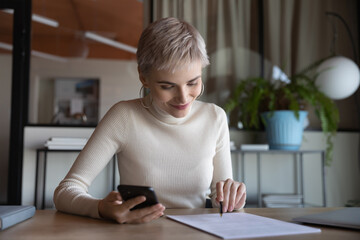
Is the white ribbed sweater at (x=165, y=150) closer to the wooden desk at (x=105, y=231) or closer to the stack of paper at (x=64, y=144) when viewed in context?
the wooden desk at (x=105, y=231)

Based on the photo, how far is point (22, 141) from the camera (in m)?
3.13

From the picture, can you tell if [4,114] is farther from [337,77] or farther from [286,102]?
[337,77]

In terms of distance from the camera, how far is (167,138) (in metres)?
1.45

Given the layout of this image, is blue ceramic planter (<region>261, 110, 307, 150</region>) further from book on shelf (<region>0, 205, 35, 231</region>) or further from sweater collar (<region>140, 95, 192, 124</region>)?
book on shelf (<region>0, 205, 35, 231</region>)

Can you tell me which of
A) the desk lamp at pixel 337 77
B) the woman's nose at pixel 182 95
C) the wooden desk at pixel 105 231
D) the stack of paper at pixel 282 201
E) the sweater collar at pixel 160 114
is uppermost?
the desk lamp at pixel 337 77

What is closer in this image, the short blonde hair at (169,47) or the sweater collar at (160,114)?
the short blonde hair at (169,47)

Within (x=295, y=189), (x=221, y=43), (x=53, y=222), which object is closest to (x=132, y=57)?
(x=221, y=43)

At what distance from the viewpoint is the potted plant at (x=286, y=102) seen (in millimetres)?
2908

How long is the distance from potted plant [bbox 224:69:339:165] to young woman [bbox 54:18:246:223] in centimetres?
150

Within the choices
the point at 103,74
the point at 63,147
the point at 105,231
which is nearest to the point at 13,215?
the point at 105,231

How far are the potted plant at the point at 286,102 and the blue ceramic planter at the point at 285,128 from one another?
34 mm

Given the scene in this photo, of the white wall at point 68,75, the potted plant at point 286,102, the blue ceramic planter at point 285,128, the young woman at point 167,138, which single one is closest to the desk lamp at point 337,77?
the potted plant at point 286,102

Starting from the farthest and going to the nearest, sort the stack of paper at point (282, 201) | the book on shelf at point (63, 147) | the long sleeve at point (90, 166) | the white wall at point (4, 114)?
the white wall at point (4, 114) → the stack of paper at point (282, 201) → the book on shelf at point (63, 147) → the long sleeve at point (90, 166)

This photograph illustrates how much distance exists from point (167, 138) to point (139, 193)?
588 millimetres
